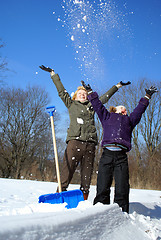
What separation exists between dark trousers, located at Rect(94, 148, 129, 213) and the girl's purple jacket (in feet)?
0.50

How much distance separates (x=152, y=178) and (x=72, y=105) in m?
9.49

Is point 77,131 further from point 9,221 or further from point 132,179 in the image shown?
point 132,179

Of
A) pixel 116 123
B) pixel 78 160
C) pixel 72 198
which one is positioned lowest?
pixel 72 198

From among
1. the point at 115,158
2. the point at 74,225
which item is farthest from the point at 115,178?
the point at 74,225

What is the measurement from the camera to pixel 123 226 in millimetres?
1921

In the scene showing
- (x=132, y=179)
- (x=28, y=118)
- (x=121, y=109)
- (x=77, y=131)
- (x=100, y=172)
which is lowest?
(x=132, y=179)

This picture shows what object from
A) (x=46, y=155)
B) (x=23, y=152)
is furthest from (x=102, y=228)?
(x=46, y=155)

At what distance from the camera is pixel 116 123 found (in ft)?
9.33

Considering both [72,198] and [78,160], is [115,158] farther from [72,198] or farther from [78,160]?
[72,198]

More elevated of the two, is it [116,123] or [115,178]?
[116,123]

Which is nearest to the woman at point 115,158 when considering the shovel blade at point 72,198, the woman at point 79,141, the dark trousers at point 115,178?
the dark trousers at point 115,178

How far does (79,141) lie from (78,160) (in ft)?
0.88

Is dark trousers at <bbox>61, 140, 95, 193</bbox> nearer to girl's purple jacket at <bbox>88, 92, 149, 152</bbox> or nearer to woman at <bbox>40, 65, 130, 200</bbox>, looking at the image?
woman at <bbox>40, 65, 130, 200</bbox>

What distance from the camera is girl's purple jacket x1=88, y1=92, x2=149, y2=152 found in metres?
2.77
